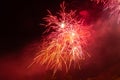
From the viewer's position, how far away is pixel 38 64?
12.4 metres

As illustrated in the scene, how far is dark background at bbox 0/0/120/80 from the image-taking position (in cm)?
1197

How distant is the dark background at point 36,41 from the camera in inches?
471

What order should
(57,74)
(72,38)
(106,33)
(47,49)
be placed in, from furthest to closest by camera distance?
(106,33), (57,74), (47,49), (72,38)

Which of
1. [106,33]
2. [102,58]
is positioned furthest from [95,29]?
[102,58]

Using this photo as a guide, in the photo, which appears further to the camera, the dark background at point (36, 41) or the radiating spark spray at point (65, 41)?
the dark background at point (36, 41)

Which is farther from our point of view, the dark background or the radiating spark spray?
the dark background

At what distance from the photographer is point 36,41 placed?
13.0m

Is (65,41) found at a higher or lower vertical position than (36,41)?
lower

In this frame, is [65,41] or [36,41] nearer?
[65,41]

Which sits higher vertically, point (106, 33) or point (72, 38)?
point (106, 33)

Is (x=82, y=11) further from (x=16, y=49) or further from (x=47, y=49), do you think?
(x=16, y=49)

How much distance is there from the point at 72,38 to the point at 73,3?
10.5 feet

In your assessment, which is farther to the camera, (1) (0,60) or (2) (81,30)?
(1) (0,60)

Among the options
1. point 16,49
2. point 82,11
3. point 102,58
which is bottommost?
point 102,58
